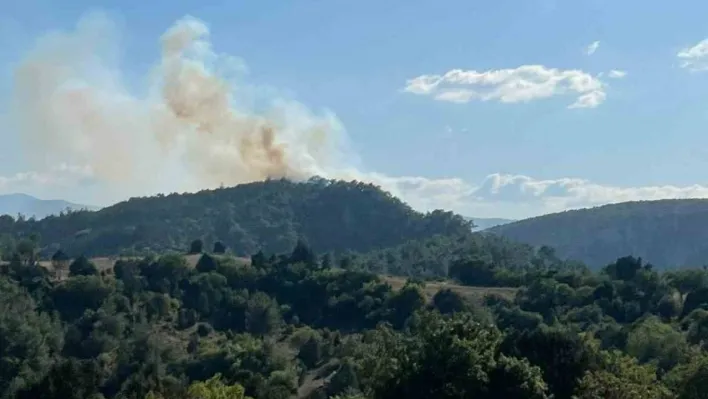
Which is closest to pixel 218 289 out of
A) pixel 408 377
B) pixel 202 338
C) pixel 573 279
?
pixel 202 338

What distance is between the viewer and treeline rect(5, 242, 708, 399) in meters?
43.8

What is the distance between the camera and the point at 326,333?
400 ft

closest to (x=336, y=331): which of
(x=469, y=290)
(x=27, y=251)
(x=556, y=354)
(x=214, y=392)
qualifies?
(x=469, y=290)

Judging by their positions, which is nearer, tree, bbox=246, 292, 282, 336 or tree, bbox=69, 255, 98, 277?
tree, bbox=246, 292, 282, 336

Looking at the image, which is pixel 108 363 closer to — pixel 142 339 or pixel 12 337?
pixel 142 339

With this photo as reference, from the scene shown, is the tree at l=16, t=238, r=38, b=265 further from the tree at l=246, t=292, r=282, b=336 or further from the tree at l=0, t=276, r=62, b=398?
the tree at l=246, t=292, r=282, b=336

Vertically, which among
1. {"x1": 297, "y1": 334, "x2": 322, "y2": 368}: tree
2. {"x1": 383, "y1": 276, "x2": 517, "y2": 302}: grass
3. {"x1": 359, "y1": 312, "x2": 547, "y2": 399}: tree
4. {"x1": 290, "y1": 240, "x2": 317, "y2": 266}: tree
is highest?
{"x1": 290, "y1": 240, "x2": 317, "y2": 266}: tree

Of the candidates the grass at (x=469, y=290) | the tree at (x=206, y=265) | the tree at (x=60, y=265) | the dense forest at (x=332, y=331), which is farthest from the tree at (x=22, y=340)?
the grass at (x=469, y=290)

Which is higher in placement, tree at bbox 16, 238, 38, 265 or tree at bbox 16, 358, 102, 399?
tree at bbox 16, 238, 38, 265

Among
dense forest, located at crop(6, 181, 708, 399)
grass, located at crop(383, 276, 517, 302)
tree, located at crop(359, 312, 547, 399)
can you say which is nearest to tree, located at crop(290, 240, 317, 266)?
dense forest, located at crop(6, 181, 708, 399)

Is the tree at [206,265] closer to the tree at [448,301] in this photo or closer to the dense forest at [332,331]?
the dense forest at [332,331]

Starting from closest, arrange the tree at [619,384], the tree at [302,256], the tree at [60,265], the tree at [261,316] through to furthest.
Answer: the tree at [619,384]
the tree at [261,316]
the tree at [60,265]
the tree at [302,256]

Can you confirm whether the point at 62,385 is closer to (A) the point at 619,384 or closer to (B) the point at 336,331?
(A) the point at 619,384

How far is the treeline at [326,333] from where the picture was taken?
1722 inches
